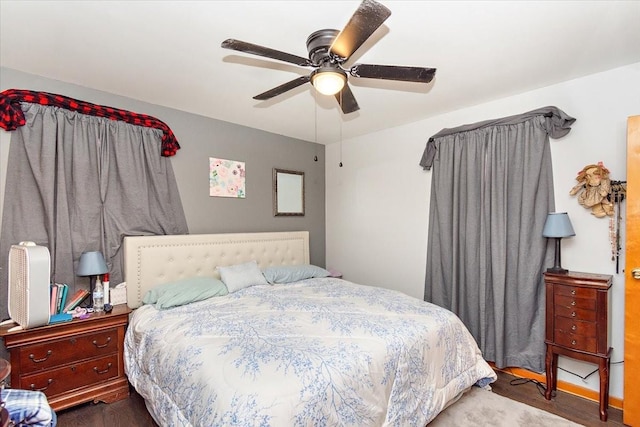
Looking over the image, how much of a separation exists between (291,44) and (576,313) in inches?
113

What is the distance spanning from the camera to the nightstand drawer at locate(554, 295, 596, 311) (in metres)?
2.34

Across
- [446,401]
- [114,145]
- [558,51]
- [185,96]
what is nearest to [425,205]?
[558,51]

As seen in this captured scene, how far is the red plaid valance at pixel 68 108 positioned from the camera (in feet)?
7.77

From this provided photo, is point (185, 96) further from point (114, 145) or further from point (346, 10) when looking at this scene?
point (346, 10)

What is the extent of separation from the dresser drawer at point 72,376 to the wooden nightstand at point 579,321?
11.6ft

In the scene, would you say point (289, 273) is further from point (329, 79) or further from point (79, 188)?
point (329, 79)

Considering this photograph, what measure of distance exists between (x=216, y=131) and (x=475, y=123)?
9.20 ft

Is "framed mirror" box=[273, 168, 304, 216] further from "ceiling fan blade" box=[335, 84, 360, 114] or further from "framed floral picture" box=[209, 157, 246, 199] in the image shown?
"ceiling fan blade" box=[335, 84, 360, 114]

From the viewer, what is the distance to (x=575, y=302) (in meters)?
2.40

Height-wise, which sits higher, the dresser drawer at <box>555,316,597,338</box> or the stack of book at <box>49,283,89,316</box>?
the stack of book at <box>49,283,89,316</box>

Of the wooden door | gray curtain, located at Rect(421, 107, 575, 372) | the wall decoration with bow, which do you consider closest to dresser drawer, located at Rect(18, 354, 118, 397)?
gray curtain, located at Rect(421, 107, 575, 372)

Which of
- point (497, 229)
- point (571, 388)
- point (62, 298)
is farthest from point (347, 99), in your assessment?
point (571, 388)

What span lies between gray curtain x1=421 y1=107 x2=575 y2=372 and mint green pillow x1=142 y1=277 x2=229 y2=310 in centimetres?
230

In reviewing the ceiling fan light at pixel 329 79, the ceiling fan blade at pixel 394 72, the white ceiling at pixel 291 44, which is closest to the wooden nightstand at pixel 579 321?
the white ceiling at pixel 291 44
